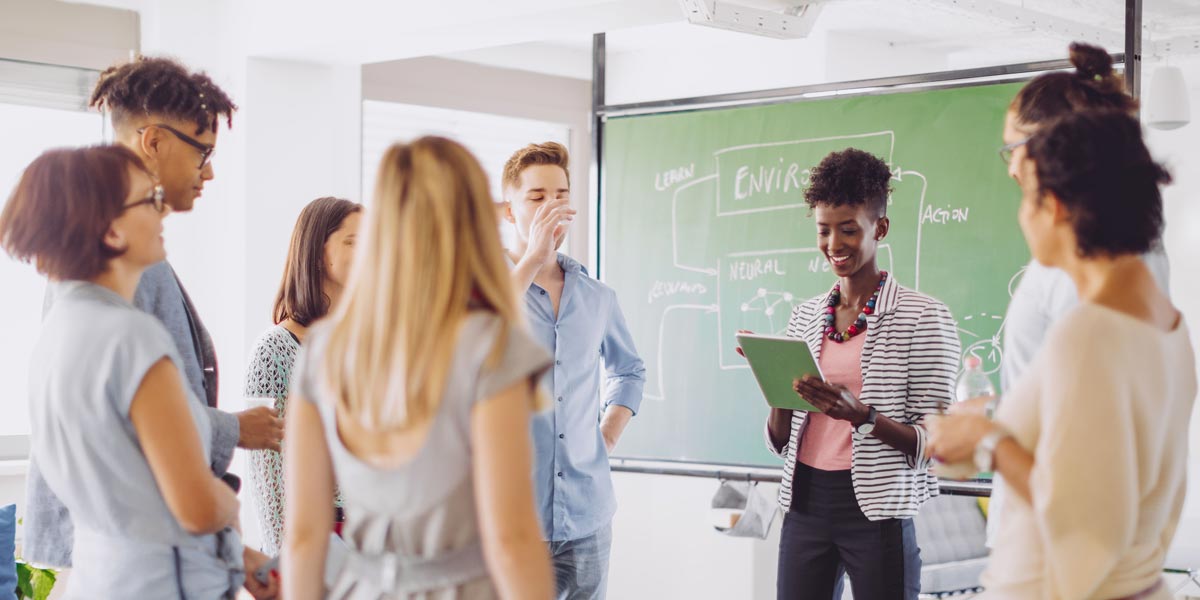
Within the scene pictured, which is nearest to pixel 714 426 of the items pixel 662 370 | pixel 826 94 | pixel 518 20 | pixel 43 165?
pixel 662 370

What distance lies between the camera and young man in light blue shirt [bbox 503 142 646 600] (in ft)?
8.59

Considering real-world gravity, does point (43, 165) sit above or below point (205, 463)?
above

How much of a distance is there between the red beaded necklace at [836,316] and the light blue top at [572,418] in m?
0.57

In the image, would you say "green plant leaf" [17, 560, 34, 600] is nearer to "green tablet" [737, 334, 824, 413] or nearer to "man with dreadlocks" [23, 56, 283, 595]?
"man with dreadlocks" [23, 56, 283, 595]

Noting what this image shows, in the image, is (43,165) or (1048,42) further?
(1048,42)

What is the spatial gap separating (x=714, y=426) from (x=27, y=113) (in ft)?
8.82

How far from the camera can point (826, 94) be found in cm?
338

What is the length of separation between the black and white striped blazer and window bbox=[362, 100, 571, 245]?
2608mm

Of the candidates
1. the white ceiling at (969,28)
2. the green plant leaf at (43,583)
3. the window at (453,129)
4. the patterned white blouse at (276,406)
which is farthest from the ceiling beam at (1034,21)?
the green plant leaf at (43,583)

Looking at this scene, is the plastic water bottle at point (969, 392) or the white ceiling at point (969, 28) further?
the white ceiling at point (969, 28)

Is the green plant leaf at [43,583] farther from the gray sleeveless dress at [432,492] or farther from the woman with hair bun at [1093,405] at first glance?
the woman with hair bun at [1093,405]

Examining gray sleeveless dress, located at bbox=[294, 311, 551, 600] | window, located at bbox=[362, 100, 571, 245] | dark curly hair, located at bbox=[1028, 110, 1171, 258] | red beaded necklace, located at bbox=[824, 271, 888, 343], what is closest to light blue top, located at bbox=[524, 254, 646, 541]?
red beaded necklace, located at bbox=[824, 271, 888, 343]

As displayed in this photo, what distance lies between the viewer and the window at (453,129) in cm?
500

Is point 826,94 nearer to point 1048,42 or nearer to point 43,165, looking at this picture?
point 1048,42
